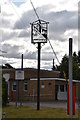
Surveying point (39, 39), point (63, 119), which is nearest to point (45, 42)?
point (39, 39)

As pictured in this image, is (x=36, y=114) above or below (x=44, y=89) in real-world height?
below

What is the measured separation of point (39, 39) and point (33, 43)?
60 cm

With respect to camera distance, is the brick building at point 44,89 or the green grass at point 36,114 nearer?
the green grass at point 36,114

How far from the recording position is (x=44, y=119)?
1677 cm

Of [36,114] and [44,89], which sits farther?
[44,89]

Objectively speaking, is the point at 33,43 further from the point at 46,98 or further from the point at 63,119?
the point at 46,98

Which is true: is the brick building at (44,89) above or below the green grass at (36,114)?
above

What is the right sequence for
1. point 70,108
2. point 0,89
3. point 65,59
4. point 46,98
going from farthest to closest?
point 65,59, point 46,98, point 0,89, point 70,108

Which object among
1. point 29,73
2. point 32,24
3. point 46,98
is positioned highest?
point 32,24

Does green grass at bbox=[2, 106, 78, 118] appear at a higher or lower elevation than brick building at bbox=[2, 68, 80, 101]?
lower

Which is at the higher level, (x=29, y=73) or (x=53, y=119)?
(x=29, y=73)

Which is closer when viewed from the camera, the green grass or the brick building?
the green grass

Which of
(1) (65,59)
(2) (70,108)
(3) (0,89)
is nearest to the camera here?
(2) (70,108)

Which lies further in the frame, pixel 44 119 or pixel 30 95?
pixel 30 95
